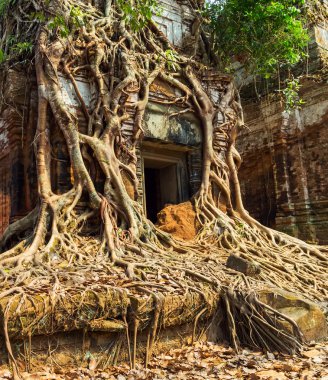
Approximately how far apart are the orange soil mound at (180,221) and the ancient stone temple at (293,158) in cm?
311

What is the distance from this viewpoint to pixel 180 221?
20.7 ft

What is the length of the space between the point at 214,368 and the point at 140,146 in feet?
13.7

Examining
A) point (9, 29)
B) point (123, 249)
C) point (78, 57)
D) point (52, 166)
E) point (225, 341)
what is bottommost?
point (225, 341)

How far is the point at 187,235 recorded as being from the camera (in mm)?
6215

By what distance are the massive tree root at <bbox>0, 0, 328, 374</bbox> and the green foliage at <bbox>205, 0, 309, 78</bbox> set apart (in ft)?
2.28

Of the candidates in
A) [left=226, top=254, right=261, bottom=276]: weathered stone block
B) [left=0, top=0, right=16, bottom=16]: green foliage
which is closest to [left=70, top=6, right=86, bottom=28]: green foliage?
[left=0, top=0, right=16, bottom=16]: green foliage

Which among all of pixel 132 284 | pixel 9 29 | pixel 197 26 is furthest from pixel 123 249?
pixel 197 26

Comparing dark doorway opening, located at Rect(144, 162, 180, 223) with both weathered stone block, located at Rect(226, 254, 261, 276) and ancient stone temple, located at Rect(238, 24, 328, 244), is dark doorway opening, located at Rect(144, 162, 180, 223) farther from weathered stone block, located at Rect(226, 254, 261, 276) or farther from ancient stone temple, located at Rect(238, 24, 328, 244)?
weathered stone block, located at Rect(226, 254, 261, 276)

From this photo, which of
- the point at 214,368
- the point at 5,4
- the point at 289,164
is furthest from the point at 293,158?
the point at 214,368

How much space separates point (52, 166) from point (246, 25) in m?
4.32

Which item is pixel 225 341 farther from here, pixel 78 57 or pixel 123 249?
pixel 78 57

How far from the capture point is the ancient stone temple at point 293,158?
29.6 feet

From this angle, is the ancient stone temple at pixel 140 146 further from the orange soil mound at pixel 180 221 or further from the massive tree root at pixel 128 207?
the orange soil mound at pixel 180 221

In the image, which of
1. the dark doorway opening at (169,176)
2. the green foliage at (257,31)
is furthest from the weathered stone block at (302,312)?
the green foliage at (257,31)
